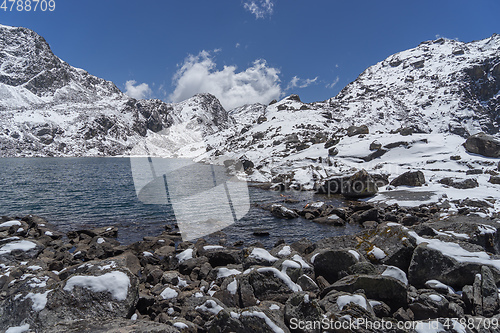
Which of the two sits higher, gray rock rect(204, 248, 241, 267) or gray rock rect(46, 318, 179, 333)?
gray rock rect(46, 318, 179, 333)

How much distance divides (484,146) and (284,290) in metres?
48.6

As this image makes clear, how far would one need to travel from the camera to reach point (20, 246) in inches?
500

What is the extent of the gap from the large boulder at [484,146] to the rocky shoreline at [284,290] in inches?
1557

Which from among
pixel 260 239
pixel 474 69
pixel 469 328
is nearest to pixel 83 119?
pixel 260 239

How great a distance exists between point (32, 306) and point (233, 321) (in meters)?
5.12

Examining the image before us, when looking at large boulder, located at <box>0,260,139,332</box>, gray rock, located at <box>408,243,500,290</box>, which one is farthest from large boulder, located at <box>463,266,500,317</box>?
large boulder, located at <box>0,260,139,332</box>

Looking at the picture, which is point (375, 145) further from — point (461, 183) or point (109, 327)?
point (109, 327)

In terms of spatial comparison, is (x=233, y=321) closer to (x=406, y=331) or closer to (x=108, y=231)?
(x=406, y=331)

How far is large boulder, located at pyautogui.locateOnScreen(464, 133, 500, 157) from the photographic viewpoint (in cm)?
3838

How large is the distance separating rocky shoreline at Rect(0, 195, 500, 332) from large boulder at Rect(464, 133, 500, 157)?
3954 centimetres

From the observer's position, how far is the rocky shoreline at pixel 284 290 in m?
5.69

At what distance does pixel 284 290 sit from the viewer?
25.1 feet

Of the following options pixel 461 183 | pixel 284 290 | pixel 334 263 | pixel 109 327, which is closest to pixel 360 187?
pixel 461 183

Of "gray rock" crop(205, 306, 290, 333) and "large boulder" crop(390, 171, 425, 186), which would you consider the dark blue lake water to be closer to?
"large boulder" crop(390, 171, 425, 186)
